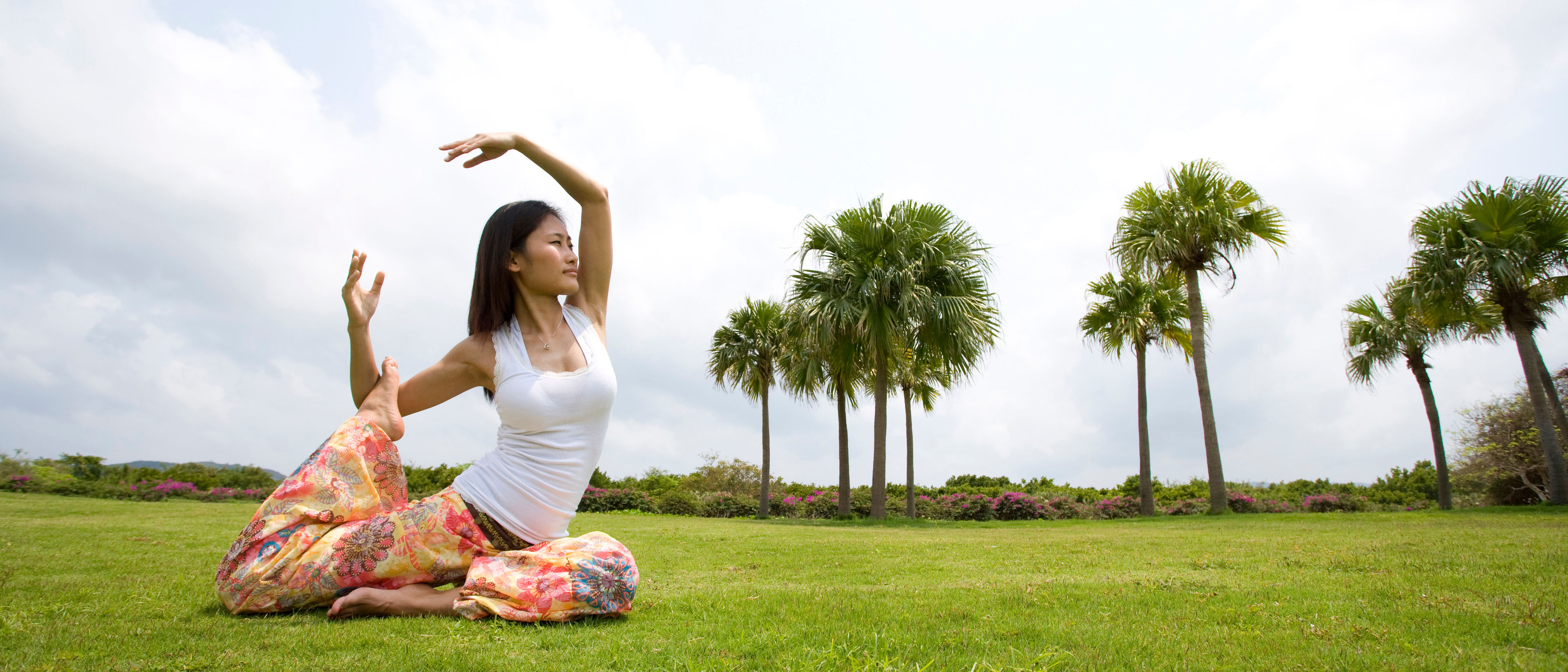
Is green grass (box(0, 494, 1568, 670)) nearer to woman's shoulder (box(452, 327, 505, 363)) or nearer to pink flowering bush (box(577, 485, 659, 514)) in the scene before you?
woman's shoulder (box(452, 327, 505, 363))

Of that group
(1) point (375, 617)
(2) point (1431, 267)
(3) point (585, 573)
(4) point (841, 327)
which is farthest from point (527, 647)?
(2) point (1431, 267)

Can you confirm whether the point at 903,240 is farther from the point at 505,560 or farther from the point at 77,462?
the point at 77,462

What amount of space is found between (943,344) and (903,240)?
2.47 m

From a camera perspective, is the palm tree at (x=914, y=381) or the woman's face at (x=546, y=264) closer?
the woman's face at (x=546, y=264)

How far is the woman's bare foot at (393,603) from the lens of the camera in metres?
2.42

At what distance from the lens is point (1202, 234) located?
16141mm

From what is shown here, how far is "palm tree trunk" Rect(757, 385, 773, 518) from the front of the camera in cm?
2058

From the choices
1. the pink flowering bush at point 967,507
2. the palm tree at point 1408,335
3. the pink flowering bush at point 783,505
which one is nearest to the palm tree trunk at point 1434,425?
the palm tree at point 1408,335

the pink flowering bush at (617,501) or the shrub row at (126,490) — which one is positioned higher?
the shrub row at (126,490)

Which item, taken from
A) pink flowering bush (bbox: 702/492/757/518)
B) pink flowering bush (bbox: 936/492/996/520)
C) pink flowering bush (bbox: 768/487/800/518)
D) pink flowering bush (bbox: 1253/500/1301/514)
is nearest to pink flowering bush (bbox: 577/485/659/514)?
pink flowering bush (bbox: 702/492/757/518)

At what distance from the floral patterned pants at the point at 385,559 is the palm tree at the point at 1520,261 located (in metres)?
20.3

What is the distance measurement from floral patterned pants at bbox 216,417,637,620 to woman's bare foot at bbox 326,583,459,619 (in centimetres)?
6

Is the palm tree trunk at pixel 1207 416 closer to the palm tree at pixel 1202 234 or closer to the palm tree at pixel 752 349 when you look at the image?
the palm tree at pixel 1202 234

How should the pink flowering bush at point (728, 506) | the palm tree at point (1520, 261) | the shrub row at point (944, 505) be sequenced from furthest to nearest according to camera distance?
the pink flowering bush at point (728, 506) < the shrub row at point (944, 505) < the palm tree at point (1520, 261)
